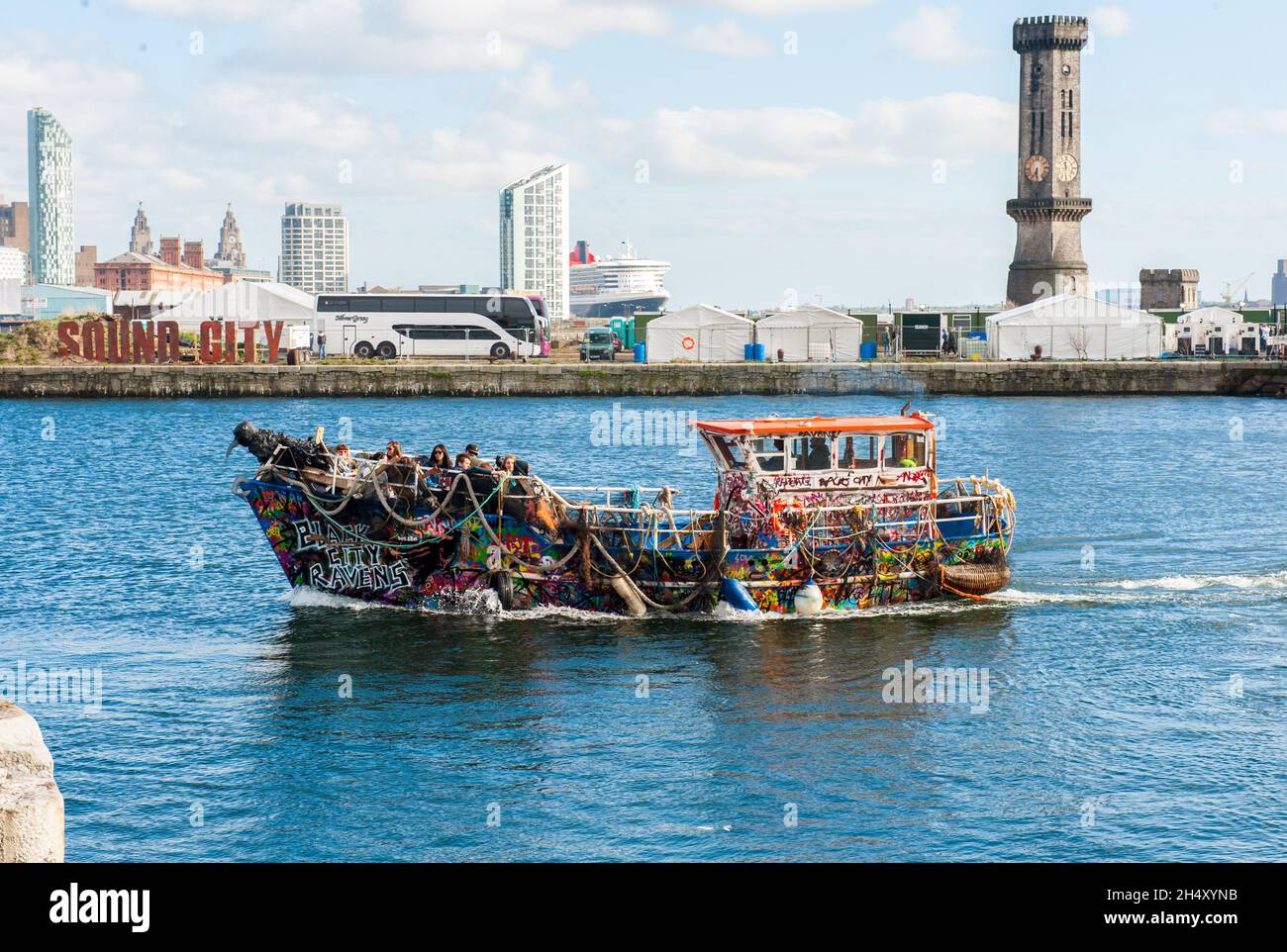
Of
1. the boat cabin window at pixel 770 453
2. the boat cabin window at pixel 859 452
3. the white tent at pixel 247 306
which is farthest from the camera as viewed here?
the white tent at pixel 247 306

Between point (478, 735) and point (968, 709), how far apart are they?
7526 mm

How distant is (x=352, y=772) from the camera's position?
749 inches

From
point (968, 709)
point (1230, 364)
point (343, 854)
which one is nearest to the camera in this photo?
point (343, 854)

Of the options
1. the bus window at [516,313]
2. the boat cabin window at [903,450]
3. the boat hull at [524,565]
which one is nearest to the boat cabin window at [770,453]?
the boat hull at [524,565]

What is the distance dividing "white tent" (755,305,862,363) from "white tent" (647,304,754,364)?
176 cm

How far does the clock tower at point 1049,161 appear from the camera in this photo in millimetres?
123938

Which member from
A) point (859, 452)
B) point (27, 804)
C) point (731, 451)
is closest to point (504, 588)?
point (731, 451)

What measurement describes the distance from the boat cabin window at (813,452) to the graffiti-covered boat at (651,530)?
3 centimetres

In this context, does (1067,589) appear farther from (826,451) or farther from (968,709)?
(968,709)

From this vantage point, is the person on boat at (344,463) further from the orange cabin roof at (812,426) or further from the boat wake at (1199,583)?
the boat wake at (1199,583)

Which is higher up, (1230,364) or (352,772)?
(1230,364)
